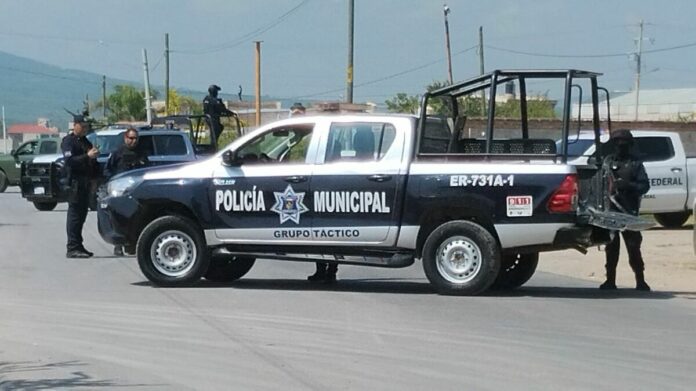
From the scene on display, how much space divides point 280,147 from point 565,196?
3.26 meters

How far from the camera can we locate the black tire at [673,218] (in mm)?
24844

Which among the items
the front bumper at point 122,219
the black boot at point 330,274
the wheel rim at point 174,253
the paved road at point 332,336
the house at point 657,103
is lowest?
the paved road at point 332,336

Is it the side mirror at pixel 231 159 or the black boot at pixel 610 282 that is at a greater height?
the side mirror at pixel 231 159

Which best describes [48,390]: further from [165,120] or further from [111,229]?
[165,120]

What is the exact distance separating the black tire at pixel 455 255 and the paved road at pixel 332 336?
238 mm

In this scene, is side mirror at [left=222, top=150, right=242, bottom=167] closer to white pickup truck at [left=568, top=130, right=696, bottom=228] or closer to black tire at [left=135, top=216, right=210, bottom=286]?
black tire at [left=135, top=216, right=210, bottom=286]

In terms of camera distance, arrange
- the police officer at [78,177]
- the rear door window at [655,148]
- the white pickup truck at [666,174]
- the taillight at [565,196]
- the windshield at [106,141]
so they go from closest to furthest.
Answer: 1. the taillight at [565,196]
2. the police officer at [78,177]
3. the white pickup truck at [666,174]
4. the rear door window at [655,148]
5. the windshield at [106,141]

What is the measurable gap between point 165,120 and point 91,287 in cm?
1651

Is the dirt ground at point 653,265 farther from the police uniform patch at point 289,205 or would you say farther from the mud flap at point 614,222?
the police uniform patch at point 289,205

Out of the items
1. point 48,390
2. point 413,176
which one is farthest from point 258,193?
point 48,390

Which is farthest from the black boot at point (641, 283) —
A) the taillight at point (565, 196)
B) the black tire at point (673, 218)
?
the black tire at point (673, 218)

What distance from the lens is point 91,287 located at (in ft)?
47.2

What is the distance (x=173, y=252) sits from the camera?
14297 mm

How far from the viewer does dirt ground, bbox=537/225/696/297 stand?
15.8m
